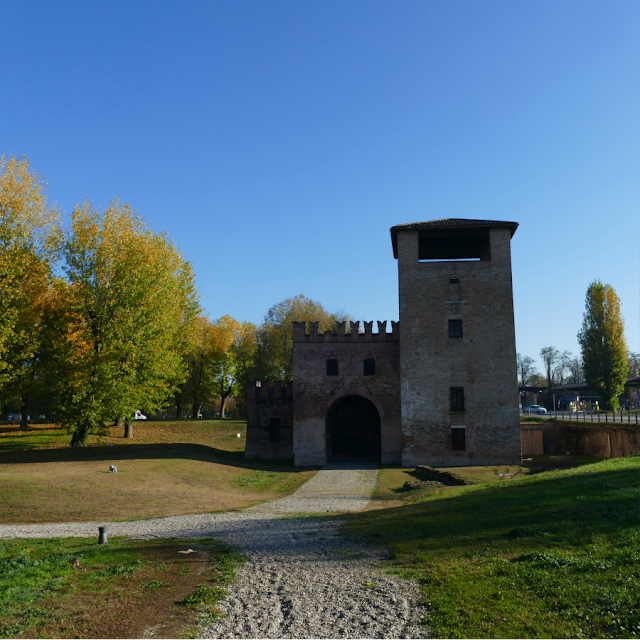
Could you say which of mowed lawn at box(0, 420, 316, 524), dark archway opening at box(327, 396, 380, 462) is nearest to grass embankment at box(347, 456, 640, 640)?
mowed lawn at box(0, 420, 316, 524)

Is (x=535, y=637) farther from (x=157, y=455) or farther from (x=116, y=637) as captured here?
(x=157, y=455)

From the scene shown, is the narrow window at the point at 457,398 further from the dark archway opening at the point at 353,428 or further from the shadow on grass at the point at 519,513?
the shadow on grass at the point at 519,513

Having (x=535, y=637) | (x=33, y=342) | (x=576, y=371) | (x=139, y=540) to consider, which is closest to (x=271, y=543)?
(x=139, y=540)

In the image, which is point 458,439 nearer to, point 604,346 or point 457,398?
point 457,398

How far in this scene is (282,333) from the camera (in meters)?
61.5

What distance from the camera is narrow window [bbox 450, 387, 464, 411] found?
99.3 ft

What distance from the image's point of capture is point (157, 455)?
96.4 feet

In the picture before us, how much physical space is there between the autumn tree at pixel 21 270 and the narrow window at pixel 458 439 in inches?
968

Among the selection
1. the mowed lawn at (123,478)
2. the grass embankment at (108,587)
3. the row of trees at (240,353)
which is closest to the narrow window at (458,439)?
the mowed lawn at (123,478)

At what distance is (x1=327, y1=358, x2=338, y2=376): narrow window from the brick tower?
4504 mm

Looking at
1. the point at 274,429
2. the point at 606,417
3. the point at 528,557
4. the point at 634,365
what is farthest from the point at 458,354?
the point at 634,365

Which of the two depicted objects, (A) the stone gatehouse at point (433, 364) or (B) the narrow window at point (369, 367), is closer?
(A) the stone gatehouse at point (433, 364)

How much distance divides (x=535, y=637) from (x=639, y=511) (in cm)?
515

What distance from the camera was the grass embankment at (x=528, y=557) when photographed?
620cm
